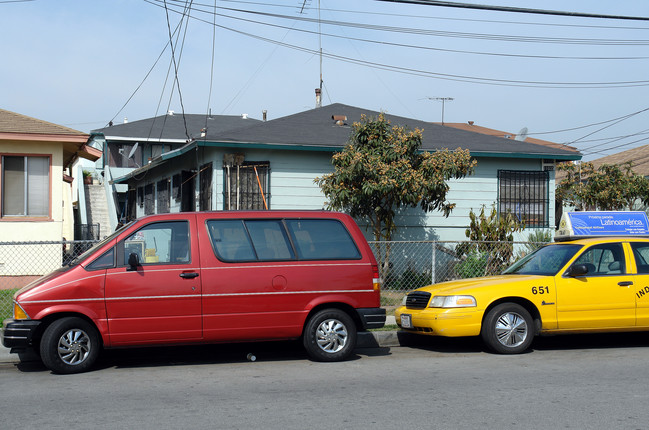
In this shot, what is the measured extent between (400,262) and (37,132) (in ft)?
28.7

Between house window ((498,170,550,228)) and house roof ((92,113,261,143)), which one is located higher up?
house roof ((92,113,261,143))

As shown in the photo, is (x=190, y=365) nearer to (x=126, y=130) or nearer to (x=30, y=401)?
(x=30, y=401)

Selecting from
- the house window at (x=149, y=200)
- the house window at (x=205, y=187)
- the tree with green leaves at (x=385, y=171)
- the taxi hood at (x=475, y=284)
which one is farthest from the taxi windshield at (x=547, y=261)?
the house window at (x=149, y=200)

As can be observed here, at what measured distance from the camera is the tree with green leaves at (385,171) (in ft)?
46.4

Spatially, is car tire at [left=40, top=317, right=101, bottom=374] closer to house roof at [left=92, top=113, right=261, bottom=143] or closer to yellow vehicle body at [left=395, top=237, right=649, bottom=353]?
yellow vehicle body at [left=395, top=237, right=649, bottom=353]

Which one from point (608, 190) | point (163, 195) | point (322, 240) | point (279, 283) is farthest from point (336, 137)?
point (608, 190)

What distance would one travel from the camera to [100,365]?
8328 millimetres

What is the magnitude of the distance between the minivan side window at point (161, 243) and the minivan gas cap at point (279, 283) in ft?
3.54

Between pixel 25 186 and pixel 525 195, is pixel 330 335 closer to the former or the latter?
pixel 25 186

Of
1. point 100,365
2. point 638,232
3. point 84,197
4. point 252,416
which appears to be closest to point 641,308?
point 638,232

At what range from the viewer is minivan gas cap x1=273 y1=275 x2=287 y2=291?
812cm

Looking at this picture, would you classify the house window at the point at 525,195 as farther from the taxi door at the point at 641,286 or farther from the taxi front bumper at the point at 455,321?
the taxi front bumper at the point at 455,321

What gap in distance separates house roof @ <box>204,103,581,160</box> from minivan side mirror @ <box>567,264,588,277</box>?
23.2 feet

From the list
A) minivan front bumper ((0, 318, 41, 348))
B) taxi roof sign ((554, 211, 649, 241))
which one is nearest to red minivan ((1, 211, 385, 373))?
minivan front bumper ((0, 318, 41, 348))
